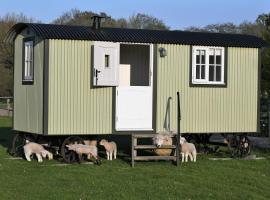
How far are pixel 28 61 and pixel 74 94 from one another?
5.32 ft

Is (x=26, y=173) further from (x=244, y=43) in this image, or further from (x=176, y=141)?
(x=244, y=43)

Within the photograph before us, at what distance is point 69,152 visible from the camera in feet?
47.0

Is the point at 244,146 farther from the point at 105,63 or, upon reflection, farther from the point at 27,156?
the point at 27,156

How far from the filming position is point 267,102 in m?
25.7

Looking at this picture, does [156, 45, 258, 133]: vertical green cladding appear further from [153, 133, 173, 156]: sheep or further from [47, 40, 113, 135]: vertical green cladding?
[47, 40, 113, 135]: vertical green cladding

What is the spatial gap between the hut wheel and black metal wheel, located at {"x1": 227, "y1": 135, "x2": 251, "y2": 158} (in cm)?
402

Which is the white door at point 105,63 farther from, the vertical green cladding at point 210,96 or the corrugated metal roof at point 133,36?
the vertical green cladding at point 210,96

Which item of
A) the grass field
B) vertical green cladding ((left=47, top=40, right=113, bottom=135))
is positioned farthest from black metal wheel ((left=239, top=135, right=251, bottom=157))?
vertical green cladding ((left=47, top=40, right=113, bottom=135))

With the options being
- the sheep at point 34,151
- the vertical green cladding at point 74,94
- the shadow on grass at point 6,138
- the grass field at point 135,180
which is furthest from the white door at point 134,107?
the shadow on grass at point 6,138

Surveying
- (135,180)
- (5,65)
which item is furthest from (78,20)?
(135,180)

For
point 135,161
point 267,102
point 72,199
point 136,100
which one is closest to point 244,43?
point 136,100

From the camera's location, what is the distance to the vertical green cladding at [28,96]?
14219 mm

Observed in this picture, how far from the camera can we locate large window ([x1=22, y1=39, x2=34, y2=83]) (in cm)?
1480

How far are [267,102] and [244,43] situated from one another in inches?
395
